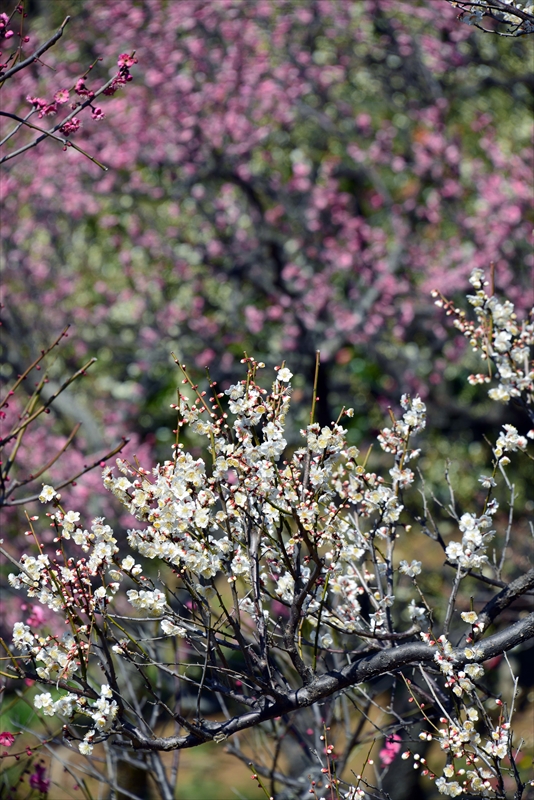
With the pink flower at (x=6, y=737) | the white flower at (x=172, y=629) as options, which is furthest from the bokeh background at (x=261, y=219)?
the white flower at (x=172, y=629)

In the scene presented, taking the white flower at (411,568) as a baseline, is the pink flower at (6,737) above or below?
above

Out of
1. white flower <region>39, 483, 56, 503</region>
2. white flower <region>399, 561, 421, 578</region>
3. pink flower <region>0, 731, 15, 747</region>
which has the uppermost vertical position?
white flower <region>39, 483, 56, 503</region>

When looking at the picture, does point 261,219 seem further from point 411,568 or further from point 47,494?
point 47,494

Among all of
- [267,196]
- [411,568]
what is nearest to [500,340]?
[411,568]

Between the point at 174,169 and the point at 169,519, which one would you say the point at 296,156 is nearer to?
the point at 174,169

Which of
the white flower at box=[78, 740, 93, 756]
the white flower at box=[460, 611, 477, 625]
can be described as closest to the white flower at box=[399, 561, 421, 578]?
the white flower at box=[460, 611, 477, 625]

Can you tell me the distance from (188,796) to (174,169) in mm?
6928

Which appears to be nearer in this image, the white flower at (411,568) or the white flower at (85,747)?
the white flower at (85,747)

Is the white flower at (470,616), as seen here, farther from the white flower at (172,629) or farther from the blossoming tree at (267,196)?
the blossoming tree at (267,196)

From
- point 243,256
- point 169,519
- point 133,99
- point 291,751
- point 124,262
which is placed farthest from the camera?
point 124,262

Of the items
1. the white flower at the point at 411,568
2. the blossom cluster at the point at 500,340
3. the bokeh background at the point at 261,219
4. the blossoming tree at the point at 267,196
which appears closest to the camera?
the white flower at the point at 411,568

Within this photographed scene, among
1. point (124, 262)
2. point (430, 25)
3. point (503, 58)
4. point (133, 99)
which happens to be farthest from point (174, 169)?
point (503, 58)

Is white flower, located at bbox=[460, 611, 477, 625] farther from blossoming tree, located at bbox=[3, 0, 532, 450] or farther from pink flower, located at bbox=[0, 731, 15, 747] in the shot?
blossoming tree, located at bbox=[3, 0, 532, 450]

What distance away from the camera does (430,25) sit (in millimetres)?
10289
